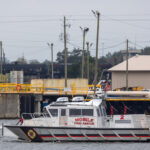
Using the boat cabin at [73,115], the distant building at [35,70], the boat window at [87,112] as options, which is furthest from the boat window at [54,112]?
the distant building at [35,70]

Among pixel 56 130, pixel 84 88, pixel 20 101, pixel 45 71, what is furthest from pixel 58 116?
pixel 45 71

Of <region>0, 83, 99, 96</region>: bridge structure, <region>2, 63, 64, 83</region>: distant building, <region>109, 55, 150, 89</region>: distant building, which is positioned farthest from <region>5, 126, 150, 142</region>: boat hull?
<region>2, 63, 64, 83</region>: distant building

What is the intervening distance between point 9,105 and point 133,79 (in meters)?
25.7

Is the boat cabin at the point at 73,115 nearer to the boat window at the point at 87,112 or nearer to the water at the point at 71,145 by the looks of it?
the boat window at the point at 87,112

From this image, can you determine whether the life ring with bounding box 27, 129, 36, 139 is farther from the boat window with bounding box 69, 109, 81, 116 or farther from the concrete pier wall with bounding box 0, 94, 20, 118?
the concrete pier wall with bounding box 0, 94, 20, 118

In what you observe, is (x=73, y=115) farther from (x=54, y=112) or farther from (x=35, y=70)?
(x=35, y=70)

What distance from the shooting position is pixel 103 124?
2967cm

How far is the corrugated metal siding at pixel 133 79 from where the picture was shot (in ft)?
230

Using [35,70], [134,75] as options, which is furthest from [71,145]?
[35,70]

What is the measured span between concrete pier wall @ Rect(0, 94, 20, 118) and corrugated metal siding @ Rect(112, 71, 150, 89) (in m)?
24.2

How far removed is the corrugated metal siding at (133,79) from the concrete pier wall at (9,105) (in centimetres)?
2419

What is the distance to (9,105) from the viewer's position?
166 feet

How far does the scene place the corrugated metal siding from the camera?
230 feet

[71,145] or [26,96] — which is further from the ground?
[26,96]
